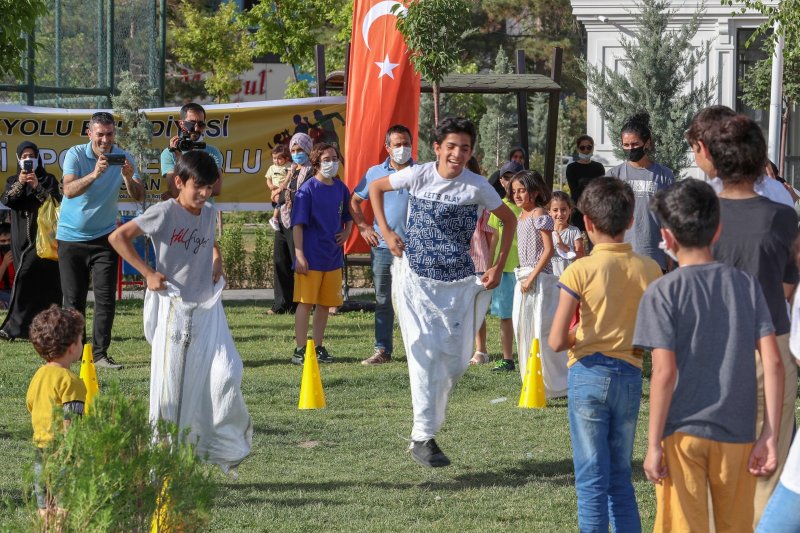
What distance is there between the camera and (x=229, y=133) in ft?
57.8

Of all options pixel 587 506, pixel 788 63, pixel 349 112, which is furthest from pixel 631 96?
pixel 587 506

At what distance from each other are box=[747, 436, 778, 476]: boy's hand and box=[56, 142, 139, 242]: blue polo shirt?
24.7ft

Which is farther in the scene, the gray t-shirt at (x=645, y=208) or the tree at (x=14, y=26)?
the tree at (x=14, y=26)

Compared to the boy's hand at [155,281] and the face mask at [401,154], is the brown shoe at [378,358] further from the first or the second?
the boy's hand at [155,281]

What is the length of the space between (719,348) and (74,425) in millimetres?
2153

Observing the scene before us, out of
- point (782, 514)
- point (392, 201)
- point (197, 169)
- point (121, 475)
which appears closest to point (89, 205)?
point (392, 201)

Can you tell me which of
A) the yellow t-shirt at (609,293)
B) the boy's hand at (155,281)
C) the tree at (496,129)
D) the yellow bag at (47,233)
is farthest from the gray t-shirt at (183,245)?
the tree at (496,129)

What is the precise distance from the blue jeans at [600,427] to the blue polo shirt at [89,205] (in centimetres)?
652

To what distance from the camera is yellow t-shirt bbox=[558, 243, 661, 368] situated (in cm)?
510

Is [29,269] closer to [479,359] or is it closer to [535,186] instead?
[479,359]

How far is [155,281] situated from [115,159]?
3.91 meters

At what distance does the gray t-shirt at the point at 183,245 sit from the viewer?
6.58 m

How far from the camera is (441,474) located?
7355mm

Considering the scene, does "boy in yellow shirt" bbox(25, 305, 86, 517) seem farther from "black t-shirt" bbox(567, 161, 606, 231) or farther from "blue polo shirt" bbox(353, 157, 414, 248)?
"black t-shirt" bbox(567, 161, 606, 231)
